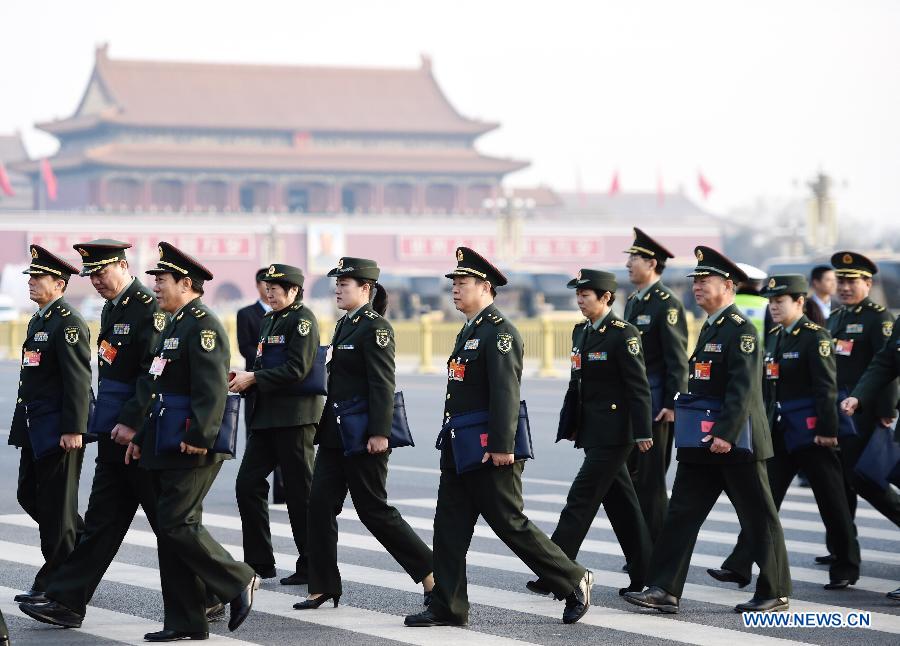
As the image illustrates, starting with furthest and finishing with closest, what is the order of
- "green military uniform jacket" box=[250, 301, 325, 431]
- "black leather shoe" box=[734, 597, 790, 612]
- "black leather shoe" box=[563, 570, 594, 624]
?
"green military uniform jacket" box=[250, 301, 325, 431] < "black leather shoe" box=[734, 597, 790, 612] < "black leather shoe" box=[563, 570, 594, 624]

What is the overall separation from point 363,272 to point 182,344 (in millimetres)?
1132

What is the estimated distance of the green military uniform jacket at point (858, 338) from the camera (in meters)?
8.51

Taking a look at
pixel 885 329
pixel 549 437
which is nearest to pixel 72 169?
pixel 549 437

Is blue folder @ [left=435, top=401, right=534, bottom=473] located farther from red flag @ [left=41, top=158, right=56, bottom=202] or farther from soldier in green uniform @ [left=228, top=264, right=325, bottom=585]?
red flag @ [left=41, top=158, right=56, bottom=202]

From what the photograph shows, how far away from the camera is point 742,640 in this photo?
6.23m

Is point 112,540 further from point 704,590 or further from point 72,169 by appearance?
point 72,169

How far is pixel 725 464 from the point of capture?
22.6ft

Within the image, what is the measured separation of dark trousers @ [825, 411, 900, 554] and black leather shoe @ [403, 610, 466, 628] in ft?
7.11

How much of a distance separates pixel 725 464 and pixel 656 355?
1.22 meters

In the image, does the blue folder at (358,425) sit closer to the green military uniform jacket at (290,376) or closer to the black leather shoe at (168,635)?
the green military uniform jacket at (290,376)

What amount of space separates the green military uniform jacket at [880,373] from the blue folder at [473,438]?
2.03 meters

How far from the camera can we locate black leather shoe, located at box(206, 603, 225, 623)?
6648 mm

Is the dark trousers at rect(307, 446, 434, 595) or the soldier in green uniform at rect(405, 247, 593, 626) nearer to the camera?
the soldier in green uniform at rect(405, 247, 593, 626)

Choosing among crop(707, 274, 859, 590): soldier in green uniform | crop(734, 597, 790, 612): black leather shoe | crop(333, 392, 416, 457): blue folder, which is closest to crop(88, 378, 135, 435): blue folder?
crop(333, 392, 416, 457): blue folder
